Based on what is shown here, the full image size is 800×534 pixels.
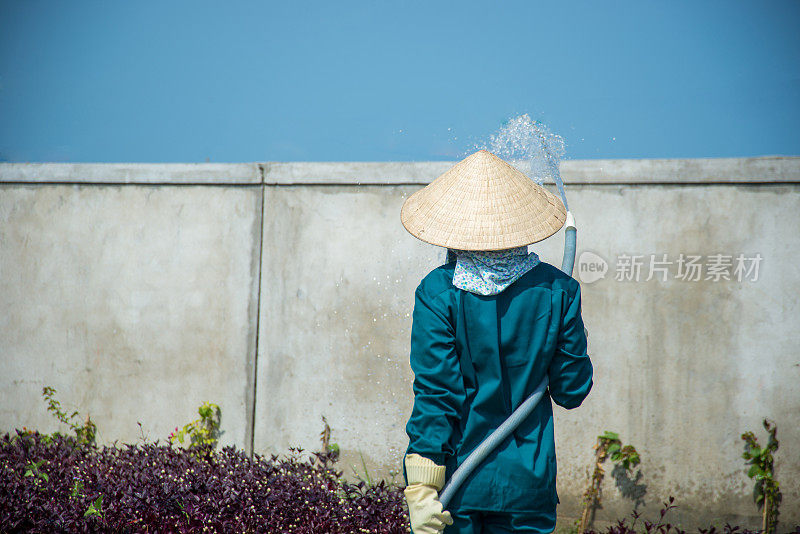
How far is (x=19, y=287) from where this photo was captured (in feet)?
15.6

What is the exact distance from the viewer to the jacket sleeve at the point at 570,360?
88.0 inches

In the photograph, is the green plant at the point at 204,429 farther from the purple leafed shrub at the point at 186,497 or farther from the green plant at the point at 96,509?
the green plant at the point at 96,509

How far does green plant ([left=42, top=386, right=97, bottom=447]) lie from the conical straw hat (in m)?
3.36

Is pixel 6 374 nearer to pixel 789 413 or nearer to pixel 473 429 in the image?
pixel 473 429

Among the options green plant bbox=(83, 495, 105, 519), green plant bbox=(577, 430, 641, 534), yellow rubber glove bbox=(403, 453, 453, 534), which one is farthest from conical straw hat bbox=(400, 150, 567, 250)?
green plant bbox=(83, 495, 105, 519)

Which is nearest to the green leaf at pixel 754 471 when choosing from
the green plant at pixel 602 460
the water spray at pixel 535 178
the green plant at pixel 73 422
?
the green plant at pixel 602 460

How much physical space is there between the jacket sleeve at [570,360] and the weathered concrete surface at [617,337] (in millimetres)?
1813

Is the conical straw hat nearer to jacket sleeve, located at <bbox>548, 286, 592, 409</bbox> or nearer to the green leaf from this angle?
jacket sleeve, located at <bbox>548, 286, 592, 409</bbox>

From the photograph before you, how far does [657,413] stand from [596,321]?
0.66 meters

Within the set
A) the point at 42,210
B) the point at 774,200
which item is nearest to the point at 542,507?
the point at 774,200

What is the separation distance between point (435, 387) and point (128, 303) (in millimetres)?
3176

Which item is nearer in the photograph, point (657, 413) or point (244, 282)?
point (657, 413)

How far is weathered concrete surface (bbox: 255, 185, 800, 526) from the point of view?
3869mm

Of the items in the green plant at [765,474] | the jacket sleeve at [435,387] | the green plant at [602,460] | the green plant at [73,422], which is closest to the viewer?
the jacket sleeve at [435,387]
